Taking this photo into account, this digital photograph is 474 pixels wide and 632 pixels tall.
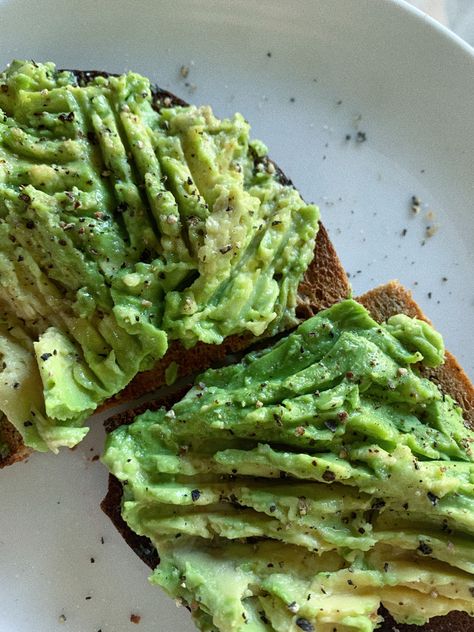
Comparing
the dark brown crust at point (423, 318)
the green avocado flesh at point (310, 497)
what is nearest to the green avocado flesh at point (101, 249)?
the green avocado flesh at point (310, 497)

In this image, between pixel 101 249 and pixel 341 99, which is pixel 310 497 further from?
pixel 341 99

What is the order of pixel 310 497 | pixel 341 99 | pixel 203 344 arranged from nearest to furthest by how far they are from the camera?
pixel 310 497 < pixel 203 344 < pixel 341 99

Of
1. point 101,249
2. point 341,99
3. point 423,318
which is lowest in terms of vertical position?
point 101,249

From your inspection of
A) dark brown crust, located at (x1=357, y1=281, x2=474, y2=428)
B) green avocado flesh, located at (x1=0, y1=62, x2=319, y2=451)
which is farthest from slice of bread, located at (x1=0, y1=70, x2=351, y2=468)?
green avocado flesh, located at (x1=0, y1=62, x2=319, y2=451)

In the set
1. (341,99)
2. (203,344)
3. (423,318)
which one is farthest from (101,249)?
(341,99)

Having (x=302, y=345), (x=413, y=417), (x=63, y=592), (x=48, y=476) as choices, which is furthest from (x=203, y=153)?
(x=63, y=592)

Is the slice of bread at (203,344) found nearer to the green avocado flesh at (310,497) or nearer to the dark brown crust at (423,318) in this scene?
the dark brown crust at (423,318)

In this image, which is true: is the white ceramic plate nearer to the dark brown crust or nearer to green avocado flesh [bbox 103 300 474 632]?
the dark brown crust
